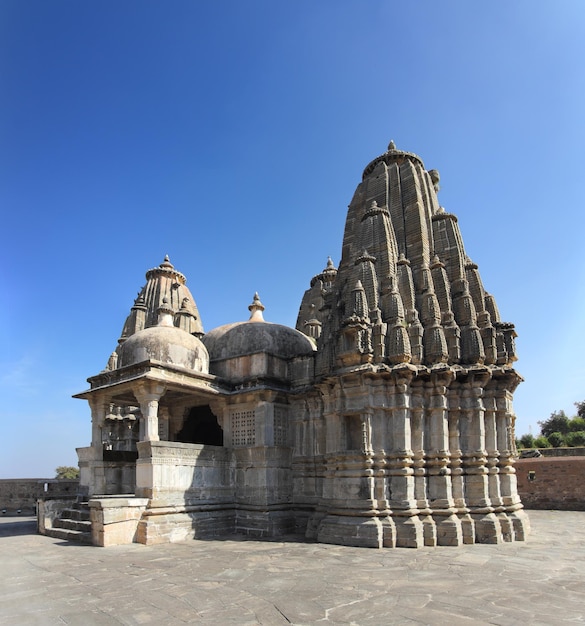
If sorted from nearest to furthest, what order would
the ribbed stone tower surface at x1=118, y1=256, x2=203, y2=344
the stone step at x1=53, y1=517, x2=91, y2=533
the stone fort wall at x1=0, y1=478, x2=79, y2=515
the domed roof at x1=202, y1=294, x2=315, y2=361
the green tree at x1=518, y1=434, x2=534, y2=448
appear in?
the stone step at x1=53, y1=517, x2=91, y2=533, the domed roof at x1=202, y1=294, x2=315, y2=361, the stone fort wall at x1=0, y1=478, x2=79, y2=515, the ribbed stone tower surface at x1=118, y1=256, x2=203, y2=344, the green tree at x1=518, y1=434, x2=534, y2=448

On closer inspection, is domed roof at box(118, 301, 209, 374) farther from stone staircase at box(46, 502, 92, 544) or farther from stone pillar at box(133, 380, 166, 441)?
stone staircase at box(46, 502, 92, 544)

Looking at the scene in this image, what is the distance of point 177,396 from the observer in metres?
18.6

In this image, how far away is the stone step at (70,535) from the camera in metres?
13.8

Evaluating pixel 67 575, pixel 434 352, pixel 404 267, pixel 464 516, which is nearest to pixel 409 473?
pixel 464 516

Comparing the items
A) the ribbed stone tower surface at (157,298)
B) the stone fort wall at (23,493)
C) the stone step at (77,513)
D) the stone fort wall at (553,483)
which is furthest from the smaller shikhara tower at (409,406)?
the stone fort wall at (23,493)

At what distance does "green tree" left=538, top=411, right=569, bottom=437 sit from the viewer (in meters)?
51.7

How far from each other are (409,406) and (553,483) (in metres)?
14.2

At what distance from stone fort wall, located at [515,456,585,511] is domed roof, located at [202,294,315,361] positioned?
45.7ft

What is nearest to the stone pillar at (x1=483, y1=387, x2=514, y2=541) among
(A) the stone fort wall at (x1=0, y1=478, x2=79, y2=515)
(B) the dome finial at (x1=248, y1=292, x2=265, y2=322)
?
(B) the dome finial at (x1=248, y1=292, x2=265, y2=322)

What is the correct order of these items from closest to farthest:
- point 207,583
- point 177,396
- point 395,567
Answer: point 207,583
point 395,567
point 177,396

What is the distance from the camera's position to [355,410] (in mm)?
14445

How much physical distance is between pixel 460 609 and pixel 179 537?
918 centimetres

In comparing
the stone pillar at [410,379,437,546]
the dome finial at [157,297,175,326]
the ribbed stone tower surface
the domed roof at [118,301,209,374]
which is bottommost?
the stone pillar at [410,379,437,546]

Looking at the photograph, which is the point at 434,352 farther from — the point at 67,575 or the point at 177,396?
the point at 67,575
